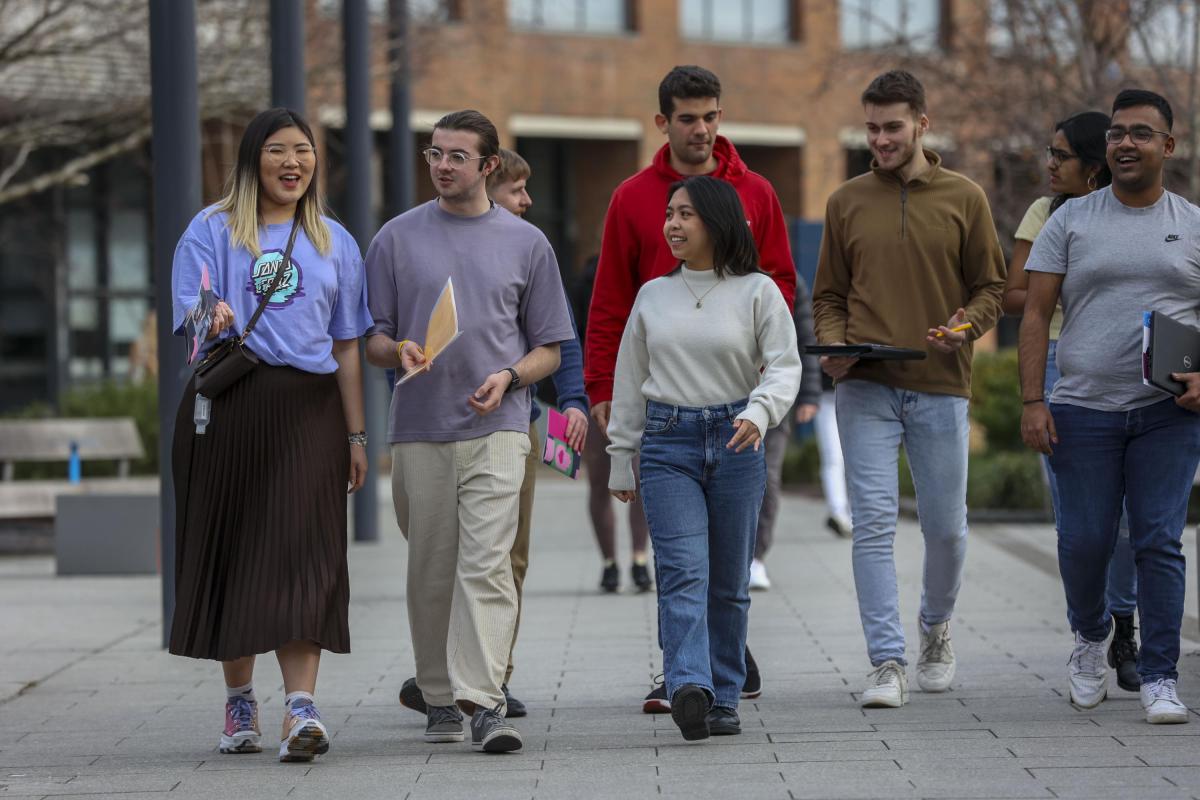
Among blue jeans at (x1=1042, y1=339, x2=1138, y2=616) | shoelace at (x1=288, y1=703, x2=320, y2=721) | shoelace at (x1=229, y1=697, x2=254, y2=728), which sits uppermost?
blue jeans at (x1=1042, y1=339, x2=1138, y2=616)

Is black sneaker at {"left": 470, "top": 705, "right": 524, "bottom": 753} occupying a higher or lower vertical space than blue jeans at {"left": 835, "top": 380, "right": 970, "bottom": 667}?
lower

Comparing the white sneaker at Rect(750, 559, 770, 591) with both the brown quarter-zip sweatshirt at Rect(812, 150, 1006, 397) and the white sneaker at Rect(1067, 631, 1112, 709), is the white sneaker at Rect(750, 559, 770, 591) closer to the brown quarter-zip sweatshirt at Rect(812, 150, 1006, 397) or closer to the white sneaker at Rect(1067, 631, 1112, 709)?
the brown quarter-zip sweatshirt at Rect(812, 150, 1006, 397)

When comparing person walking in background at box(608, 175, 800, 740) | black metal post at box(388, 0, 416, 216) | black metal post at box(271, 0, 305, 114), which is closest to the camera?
person walking in background at box(608, 175, 800, 740)

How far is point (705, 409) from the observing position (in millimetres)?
6211

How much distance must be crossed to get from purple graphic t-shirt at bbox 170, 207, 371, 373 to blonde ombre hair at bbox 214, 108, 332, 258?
0.09 feet

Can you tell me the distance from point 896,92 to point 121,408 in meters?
14.4

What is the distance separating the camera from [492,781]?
562 centimetres

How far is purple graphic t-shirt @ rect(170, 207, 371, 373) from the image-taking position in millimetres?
6066

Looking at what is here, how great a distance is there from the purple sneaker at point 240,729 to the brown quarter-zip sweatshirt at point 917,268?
7.53ft

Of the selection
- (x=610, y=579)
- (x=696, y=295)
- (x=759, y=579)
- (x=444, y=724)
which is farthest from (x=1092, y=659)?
(x=610, y=579)

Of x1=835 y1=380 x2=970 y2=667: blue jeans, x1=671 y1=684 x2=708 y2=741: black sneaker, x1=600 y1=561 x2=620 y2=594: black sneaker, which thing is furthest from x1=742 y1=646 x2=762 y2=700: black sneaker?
x1=600 y1=561 x2=620 y2=594: black sneaker

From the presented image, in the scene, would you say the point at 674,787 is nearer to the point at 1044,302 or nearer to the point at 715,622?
the point at 715,622

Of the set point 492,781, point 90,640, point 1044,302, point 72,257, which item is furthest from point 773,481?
point 72,257


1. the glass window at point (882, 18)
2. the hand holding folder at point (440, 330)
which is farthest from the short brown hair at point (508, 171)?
the glass window at point (882, 18)
